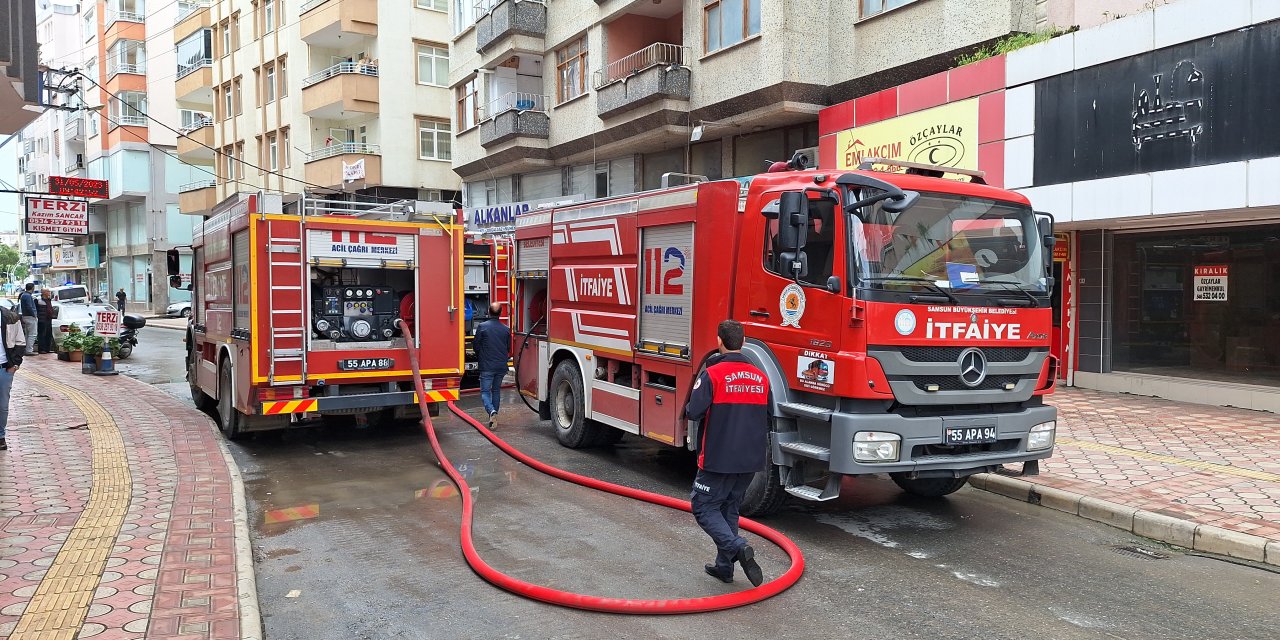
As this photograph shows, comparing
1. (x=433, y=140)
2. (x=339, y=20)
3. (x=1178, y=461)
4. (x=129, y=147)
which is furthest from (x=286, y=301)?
(x=129, y=147)

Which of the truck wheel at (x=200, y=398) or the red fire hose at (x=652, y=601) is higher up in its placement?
the truck wheel at (x=200, y=398)

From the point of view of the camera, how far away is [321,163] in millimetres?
32938

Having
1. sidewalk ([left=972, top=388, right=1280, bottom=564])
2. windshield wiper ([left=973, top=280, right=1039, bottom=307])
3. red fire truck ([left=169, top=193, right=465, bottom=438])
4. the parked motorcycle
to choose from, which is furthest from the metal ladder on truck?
the parked motorcycle

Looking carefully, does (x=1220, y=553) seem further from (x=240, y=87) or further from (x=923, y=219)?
(x=240, y=87)

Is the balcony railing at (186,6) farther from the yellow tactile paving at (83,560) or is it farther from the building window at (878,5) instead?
the yellow tactile paving at (83,560)

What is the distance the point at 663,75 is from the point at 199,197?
33707 mm

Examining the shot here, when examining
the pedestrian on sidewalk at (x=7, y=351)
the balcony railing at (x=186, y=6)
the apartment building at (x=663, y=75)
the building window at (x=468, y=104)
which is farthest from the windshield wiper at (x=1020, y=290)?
the balcony railing at (x=186, y=6)

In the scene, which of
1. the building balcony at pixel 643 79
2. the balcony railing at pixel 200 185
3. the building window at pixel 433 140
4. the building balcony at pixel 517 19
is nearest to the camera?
the building balcony at pixel 643 79

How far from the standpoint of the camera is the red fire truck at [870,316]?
6.29 metres

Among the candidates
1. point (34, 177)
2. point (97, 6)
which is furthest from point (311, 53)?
point (34, 177)

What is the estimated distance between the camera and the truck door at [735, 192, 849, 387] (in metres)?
6.42

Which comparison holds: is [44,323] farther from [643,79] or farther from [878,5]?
[878,5]

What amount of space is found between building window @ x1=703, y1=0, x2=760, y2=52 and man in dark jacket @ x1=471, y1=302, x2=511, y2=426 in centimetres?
891

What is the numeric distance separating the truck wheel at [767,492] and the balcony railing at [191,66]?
44.4 metres
